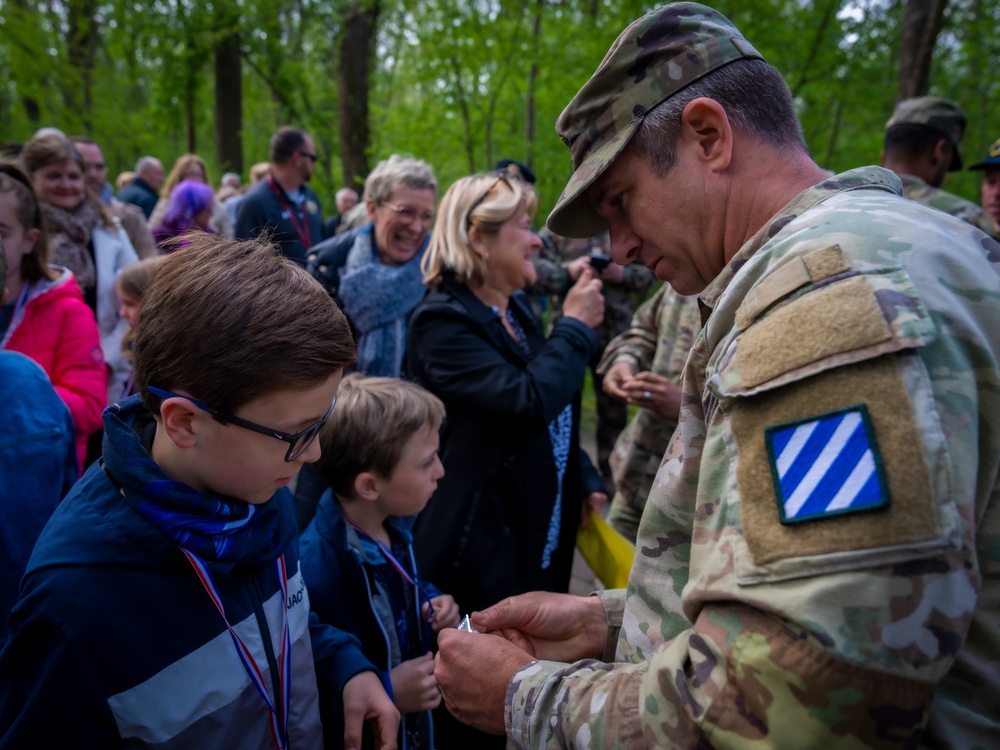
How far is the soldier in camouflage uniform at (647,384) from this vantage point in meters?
3.08

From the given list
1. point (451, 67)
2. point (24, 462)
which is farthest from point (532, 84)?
point (24, 462)

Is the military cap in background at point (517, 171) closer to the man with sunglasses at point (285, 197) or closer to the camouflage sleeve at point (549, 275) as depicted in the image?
the camouflage sleeve at point (549, 275)

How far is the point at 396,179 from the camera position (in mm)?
3896

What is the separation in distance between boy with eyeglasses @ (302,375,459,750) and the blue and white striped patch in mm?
1454

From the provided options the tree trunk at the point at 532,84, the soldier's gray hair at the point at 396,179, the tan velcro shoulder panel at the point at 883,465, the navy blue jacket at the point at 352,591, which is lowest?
the navy blue jacket at the point at 352,591

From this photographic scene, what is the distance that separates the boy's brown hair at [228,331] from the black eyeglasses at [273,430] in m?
0.01

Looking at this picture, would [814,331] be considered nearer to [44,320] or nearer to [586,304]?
[586,304]

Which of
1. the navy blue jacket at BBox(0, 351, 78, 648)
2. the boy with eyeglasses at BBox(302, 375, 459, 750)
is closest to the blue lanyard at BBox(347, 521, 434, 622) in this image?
the boy with eyeglasses at BBox(302, 375, 459, 750)

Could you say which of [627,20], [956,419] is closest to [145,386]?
[956,419]

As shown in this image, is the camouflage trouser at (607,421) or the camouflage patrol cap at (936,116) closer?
the camouflage patrol cap at (936,116)

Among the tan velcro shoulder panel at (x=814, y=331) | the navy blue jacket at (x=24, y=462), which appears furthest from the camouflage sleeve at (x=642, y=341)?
the tan velcro shoulder panel at (x=814, y=331)

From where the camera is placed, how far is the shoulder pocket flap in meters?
0.88

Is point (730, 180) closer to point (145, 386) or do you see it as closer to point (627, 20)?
point (145, 386)

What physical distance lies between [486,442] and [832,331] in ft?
6.17
